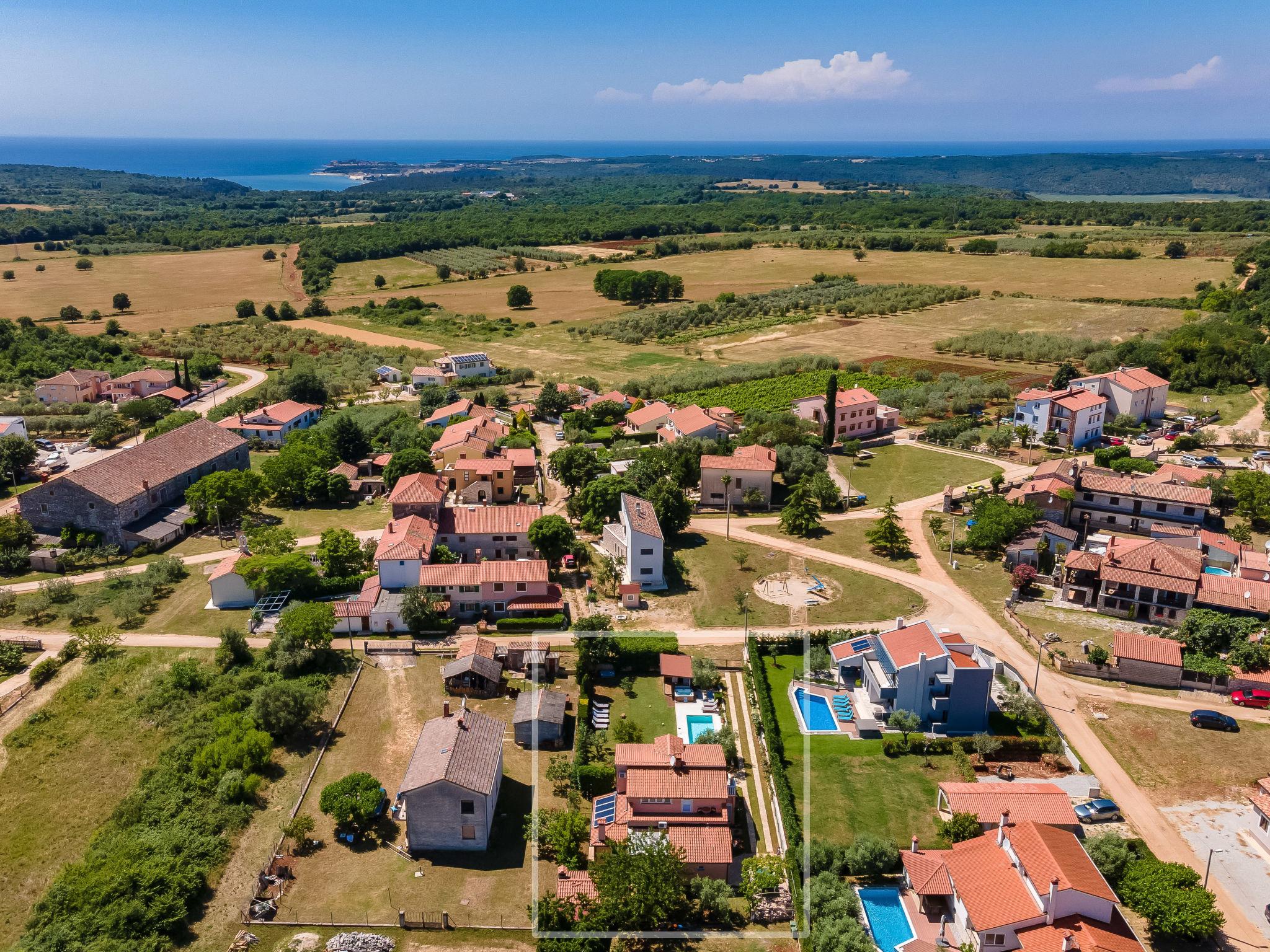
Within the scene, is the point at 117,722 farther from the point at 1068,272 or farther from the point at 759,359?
the point at 1068,272

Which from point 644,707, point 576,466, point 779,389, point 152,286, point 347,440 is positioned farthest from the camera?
point 152,286

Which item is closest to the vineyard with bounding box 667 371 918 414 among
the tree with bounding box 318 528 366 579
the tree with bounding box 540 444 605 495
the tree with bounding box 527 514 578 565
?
the tree with bounding box 540 444 605 495

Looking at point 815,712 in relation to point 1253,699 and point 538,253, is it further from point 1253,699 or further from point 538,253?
point 538,253

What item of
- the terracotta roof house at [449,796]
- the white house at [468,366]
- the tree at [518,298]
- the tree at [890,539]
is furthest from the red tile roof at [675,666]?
the tree at [518,298]

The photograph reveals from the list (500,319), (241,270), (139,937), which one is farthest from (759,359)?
(241,270)

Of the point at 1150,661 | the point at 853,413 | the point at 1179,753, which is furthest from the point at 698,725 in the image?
the point at 853,413
